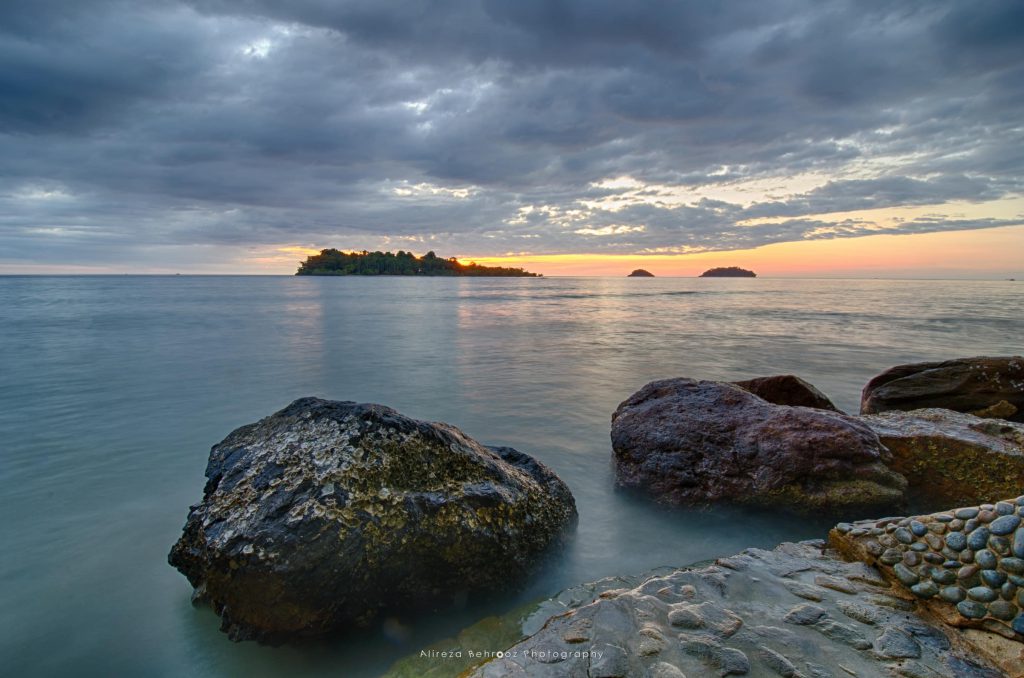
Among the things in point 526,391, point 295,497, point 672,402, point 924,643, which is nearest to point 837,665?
point 924,643

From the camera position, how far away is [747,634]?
74.2 inches

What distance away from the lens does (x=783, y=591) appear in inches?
86.3

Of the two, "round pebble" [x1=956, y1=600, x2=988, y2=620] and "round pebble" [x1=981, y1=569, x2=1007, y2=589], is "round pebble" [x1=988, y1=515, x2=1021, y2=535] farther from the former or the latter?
"round pebble" [x1=956, y1=600, x2=988, y2=620]

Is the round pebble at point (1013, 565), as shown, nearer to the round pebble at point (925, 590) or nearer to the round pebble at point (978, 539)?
the round pebble at point (978, 539)

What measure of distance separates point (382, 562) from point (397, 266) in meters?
122

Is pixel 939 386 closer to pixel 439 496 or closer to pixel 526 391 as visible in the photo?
pixel 526 391

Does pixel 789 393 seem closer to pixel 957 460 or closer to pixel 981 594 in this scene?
pixel 957 460

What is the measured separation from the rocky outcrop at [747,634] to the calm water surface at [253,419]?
3.30 feet

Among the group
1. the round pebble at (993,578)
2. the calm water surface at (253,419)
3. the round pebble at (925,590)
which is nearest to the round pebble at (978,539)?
the round pebble at (993,578)

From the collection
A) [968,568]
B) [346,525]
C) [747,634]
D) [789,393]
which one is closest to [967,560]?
[968,568]

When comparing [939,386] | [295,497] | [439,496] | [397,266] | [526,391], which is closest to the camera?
[295,497]

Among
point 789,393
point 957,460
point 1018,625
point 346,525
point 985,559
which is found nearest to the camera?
point 1018,625

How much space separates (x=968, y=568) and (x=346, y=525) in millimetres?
2627

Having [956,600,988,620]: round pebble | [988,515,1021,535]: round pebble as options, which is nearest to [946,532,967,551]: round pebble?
[988,515,1021,535]: round pebble
